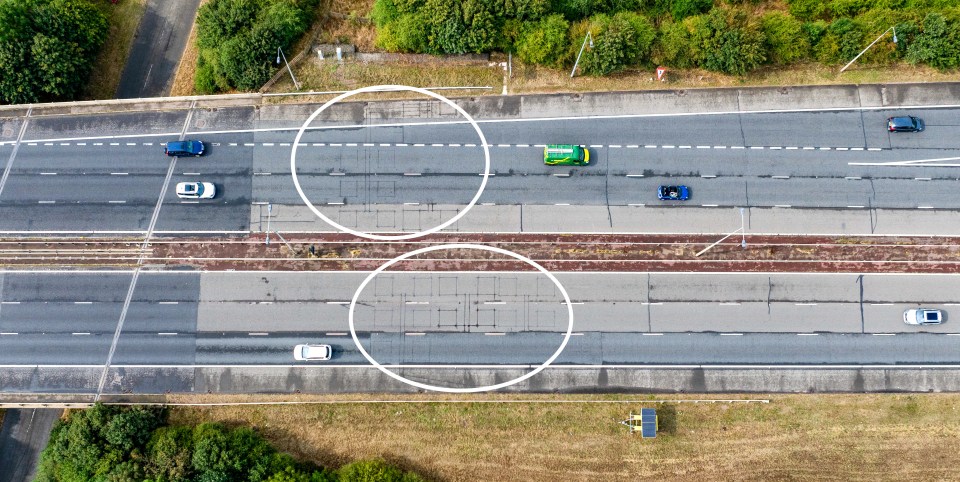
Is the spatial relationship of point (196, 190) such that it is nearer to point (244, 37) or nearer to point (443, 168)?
point (244, 37)

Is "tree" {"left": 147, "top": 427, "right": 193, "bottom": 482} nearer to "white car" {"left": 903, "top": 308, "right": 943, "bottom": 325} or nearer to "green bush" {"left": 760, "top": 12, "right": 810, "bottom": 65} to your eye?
"green bush" {"left": 760, "top": 12, "right": 810, "bottom": 65}

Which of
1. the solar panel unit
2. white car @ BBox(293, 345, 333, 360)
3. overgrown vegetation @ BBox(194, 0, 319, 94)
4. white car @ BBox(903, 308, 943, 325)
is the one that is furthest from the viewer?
overgrown vegetation @ BBox(194, 0, 319, 94)

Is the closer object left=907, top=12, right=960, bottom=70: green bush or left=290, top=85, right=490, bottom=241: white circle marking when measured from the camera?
left=907, top=12, right=960, bottom=70: green bush

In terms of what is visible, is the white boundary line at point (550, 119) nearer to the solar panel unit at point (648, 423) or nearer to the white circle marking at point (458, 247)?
the white circle marking at point (458, 247)

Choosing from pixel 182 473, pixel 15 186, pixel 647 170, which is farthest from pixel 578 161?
pixel 15 186

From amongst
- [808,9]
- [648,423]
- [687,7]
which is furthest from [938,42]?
[648,423]

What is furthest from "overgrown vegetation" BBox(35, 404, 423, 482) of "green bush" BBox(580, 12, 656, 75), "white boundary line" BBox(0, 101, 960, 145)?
"green bush" BBox(580, 12, 656, 75)
